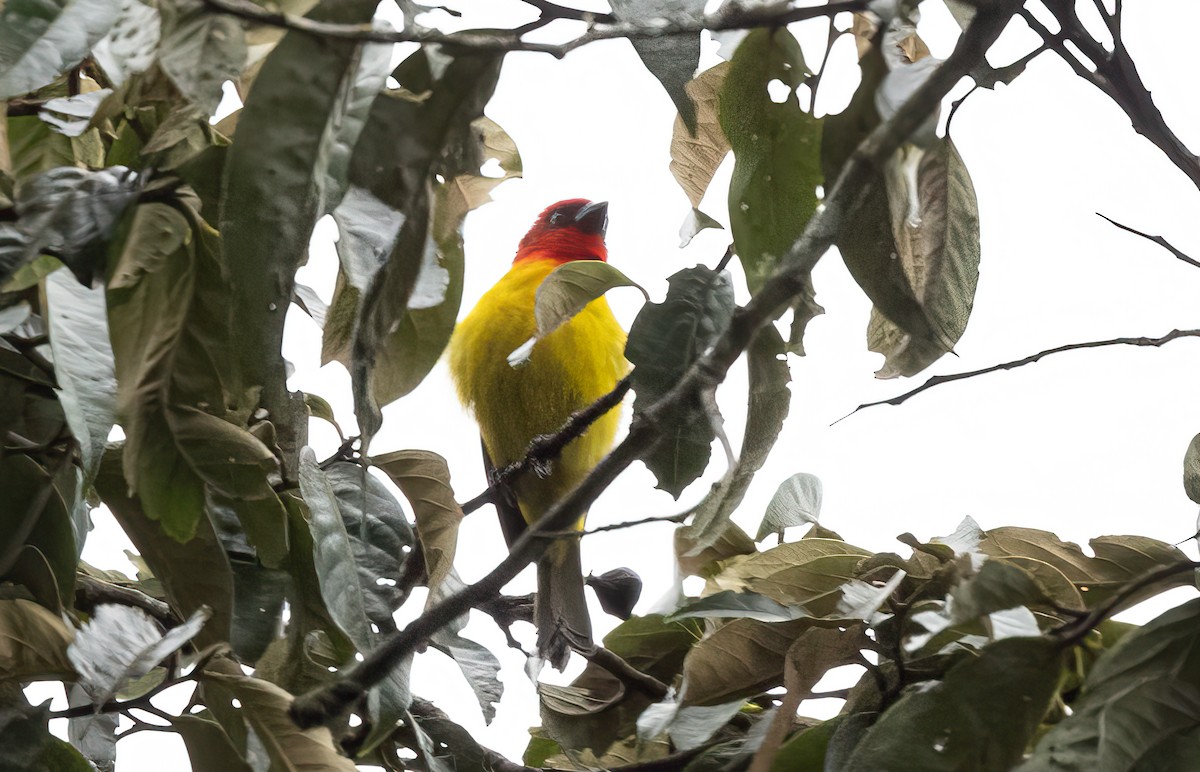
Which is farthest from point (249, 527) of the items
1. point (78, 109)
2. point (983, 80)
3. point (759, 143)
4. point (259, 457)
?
point (983, 80)

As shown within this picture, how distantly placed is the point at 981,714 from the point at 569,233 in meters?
2.60

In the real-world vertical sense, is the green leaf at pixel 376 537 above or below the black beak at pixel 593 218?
below

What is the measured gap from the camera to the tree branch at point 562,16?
1.65 feet

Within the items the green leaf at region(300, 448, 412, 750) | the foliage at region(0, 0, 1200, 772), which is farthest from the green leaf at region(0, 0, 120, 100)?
the green leaf at region(300, 448, 412, 750)

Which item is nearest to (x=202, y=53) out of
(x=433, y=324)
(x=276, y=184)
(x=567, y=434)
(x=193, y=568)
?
(x=276, y=184)

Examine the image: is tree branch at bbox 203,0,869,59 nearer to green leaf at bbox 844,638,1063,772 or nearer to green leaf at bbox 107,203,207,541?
green leaf at bbox 107,203,207,541

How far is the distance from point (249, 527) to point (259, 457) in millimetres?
59

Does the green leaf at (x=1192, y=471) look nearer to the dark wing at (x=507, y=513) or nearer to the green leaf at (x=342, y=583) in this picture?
the green leaf at (x=342, y=583)

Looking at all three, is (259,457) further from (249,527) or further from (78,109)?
(78,109)

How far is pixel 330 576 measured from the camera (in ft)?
2.11

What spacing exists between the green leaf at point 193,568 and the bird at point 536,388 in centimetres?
166

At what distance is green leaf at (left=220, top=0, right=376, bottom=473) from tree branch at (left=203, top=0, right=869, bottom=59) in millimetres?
17

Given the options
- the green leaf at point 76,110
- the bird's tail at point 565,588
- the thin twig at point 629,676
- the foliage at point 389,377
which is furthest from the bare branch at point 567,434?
the bird's tail at point 565,588

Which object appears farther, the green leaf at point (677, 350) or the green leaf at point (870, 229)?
the green leaf at point (677, 350)
